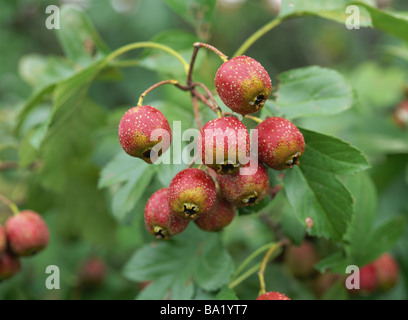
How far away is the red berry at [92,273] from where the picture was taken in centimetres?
246

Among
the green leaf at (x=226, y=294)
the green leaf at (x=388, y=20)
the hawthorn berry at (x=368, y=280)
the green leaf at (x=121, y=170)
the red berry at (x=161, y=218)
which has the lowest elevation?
the green leaf at (x=226, y=294)

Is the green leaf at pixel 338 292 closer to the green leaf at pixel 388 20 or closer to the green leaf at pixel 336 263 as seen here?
the green leaf at pixel 336 263

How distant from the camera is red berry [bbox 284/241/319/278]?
1.87 metres

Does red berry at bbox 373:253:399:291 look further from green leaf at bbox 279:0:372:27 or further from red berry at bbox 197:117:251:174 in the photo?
red berry at bbox 197:117:251:174

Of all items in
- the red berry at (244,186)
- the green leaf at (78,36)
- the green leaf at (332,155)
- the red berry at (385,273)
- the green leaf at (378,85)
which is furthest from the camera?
the green leaf at (378,85)

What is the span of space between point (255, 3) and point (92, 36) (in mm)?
3326

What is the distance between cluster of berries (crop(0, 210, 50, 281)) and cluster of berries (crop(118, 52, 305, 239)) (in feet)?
2.07

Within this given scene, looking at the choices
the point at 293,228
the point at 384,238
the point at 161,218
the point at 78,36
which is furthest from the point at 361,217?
the point at 78,36

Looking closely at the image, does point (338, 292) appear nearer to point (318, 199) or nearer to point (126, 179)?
point (318, 199)

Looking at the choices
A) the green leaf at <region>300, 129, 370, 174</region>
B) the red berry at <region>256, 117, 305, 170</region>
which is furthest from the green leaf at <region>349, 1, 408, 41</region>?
the red berry at <region>256, 117, 305, 170</region>

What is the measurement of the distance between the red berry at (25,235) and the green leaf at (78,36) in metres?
0.78

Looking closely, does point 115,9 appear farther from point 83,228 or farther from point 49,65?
point 83,228

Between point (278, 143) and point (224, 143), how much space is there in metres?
0.17

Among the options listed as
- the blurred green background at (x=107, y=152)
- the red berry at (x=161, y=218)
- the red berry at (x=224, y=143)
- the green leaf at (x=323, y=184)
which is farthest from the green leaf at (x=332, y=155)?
the red berry at (x=161, y=218)
